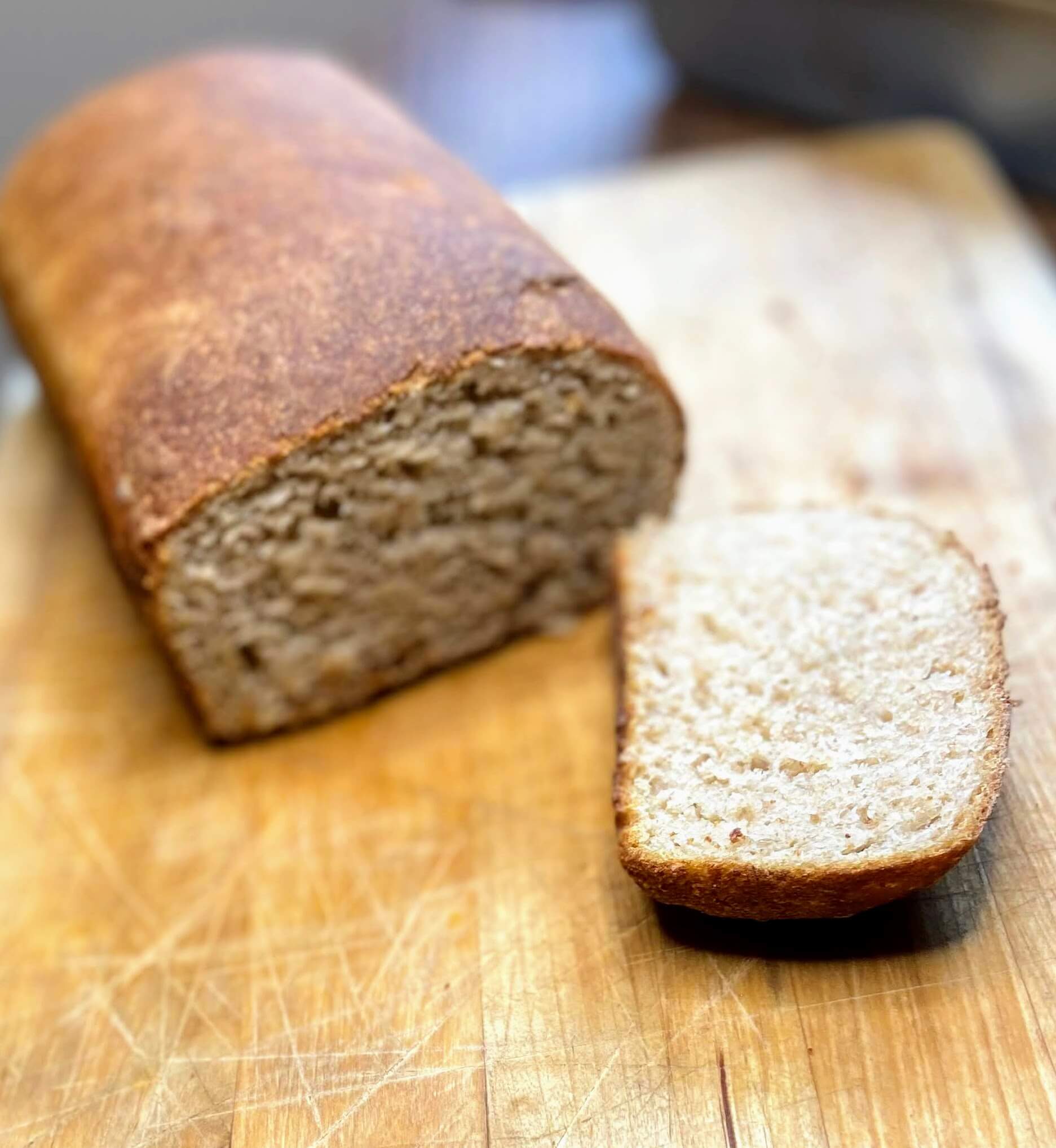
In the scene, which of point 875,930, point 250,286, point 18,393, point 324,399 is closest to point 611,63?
point 18,393

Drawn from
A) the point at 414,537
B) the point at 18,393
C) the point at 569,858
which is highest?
the point at 414,537

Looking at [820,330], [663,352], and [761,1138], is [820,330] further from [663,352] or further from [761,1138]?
[761,1138]

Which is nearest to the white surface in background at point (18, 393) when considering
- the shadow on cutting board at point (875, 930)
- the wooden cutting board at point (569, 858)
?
the wooden cutting board at point (569, 858)

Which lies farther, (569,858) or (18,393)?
(18,393)

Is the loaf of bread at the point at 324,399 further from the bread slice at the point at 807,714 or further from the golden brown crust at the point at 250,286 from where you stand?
the bread slice at the point at 807,714

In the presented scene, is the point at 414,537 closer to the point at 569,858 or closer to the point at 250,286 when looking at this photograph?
the point at 250,286

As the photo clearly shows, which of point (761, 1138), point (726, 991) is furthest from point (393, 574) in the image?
point (761, 1138)

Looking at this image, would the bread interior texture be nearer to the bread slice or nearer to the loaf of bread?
the bread slice
